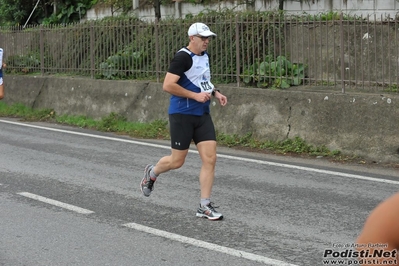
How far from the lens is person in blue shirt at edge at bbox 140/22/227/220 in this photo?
711cm

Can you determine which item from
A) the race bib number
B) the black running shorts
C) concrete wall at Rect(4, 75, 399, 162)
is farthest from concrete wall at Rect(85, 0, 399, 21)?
the black running shorts

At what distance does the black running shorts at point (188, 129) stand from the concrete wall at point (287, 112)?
11.9 feet

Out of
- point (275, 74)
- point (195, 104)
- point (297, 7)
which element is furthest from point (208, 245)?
point (297, 7)

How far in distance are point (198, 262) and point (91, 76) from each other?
10413 millimetres

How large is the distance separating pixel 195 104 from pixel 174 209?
1082 mm

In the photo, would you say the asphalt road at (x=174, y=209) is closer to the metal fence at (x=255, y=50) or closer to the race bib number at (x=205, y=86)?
the race bib number at (x=205, y=86)

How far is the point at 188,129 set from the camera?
7277 millimetres

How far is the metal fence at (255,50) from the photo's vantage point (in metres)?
11.0

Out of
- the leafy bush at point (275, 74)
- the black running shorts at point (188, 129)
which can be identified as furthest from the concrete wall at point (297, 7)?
the black running shorts at point (188, 129)

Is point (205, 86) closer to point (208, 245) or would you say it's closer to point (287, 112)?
point (208, 245)

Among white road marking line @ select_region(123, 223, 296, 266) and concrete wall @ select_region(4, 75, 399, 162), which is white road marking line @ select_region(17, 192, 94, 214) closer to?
white road marking line @ select_region(123, 223, 296, 266)

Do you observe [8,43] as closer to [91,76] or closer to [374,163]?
[91,76]

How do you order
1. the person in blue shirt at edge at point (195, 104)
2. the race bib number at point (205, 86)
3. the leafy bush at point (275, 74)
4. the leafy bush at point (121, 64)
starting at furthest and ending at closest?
1. the leafy bush at point (121, 64)
2. the leafy bush at point (275, 74)
3. the race bib number at point (205, 86)
4. the person in blue shirt at edge at point (195, 104)

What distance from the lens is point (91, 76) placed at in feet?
51.7
